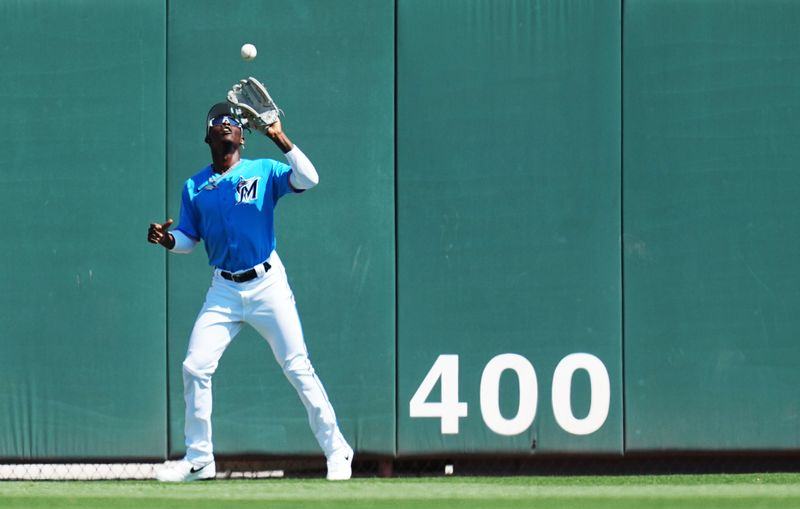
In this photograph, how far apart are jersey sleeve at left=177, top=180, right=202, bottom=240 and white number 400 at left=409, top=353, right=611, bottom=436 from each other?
4.91 ft

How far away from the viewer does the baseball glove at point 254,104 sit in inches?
234

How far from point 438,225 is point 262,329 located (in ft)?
3.96

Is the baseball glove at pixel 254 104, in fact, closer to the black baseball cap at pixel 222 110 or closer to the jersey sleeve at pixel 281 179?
the black baseball cap at pixel 222 110

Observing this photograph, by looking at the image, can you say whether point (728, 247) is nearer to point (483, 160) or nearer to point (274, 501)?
point (483, 160)

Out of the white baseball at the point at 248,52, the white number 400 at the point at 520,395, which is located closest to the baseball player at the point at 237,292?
the white baseball at the point at 248,52

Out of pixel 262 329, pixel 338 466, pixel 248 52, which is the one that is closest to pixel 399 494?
pixel 338 466

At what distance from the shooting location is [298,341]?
613 centimetres

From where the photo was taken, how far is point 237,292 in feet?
20.0

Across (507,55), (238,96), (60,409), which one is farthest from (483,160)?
(60,409)

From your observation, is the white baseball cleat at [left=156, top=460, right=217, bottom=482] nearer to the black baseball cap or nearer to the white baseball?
the black baseball cap

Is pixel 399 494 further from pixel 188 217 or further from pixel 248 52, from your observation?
pixel 248 52

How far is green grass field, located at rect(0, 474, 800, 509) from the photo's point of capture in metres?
5.37

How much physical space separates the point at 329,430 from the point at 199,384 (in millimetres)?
639

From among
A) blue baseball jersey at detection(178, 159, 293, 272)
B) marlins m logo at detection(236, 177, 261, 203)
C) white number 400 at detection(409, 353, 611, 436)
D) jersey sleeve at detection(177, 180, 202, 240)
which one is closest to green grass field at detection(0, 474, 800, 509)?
white number 400 at detection(409, 353, 611, 436)
